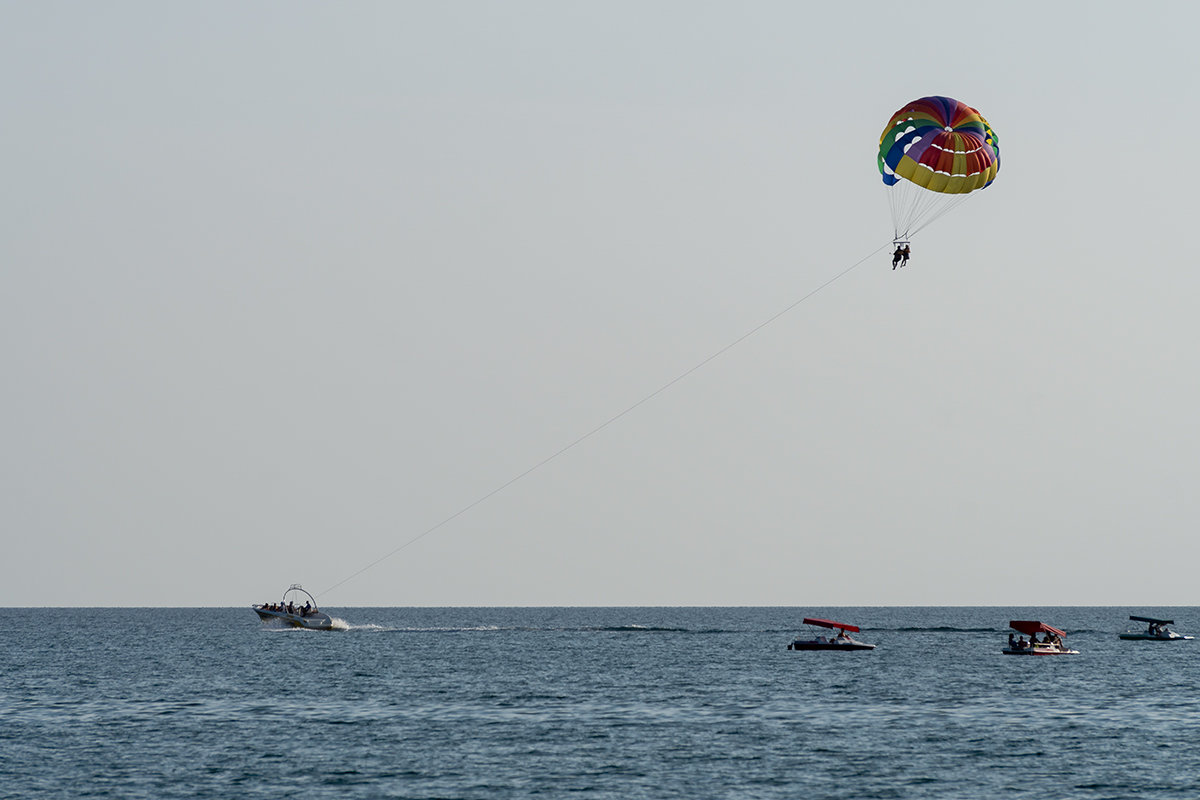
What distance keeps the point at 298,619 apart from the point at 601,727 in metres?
81.1

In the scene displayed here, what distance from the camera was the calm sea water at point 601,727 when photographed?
47.0m

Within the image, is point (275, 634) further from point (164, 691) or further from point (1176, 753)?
point (1176, 753)

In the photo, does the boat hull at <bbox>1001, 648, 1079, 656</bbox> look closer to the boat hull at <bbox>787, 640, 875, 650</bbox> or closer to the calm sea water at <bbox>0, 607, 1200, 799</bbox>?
the calm sea water at <bbox>0, 607, 1200, 799</bbox>

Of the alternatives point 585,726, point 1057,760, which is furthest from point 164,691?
point 1057,760

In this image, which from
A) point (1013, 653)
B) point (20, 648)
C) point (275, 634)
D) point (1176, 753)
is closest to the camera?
point (1176, 753)

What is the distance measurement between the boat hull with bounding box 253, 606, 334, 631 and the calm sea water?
2577 cm

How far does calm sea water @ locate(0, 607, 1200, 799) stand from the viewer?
4703cm

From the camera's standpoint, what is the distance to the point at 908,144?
213 feet

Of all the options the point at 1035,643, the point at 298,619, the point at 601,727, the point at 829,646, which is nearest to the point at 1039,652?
the point at 1035,643

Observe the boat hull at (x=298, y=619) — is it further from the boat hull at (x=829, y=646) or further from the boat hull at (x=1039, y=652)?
the boat hull at (x=1039, y=652)

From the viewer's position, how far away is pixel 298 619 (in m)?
137

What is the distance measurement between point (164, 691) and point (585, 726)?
29.7 m

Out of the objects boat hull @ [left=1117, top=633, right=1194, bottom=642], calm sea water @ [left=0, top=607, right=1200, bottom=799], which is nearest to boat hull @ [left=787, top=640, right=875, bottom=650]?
calm sea water @ [left=0, top=607, right=1200, bottom=799]

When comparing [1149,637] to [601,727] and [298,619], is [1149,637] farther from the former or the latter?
[601,727]
